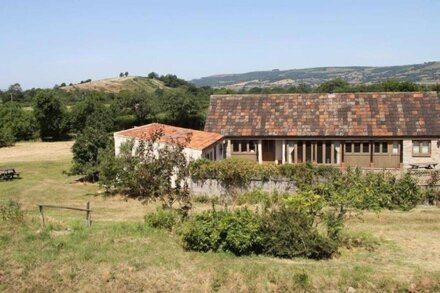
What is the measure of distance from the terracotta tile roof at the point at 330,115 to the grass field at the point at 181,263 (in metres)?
12.8

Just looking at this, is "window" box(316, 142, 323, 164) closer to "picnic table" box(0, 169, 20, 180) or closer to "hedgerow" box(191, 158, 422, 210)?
"hedgerow" box(191, 158, 422, 210)

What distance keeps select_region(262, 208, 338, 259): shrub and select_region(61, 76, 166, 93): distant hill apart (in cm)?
11514

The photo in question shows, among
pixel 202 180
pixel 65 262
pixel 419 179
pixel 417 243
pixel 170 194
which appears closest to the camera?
pixel 65 262

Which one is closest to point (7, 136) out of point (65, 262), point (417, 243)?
point (65, 262)

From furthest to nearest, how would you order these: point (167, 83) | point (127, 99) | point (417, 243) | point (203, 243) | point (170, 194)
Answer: point (167, 83), point (127, 99), point (170, 194), point (417, 243), point (203, 243)

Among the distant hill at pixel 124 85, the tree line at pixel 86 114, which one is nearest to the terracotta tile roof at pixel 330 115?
the tree line at pixel 86 114

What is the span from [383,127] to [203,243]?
65.2ft

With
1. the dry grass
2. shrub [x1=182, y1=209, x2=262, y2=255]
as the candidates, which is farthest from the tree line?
shrub [x1=182, y1=209, x2=262, y2=255]

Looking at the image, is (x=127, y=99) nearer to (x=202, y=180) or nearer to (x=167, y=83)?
(x=202, y=180)

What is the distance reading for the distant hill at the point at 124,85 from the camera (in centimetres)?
12988

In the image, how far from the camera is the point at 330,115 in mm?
32656

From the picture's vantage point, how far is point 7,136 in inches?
2181

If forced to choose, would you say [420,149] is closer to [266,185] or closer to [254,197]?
[266,185]

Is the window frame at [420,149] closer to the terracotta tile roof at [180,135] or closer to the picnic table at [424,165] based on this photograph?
the picnic table at [424,165]
